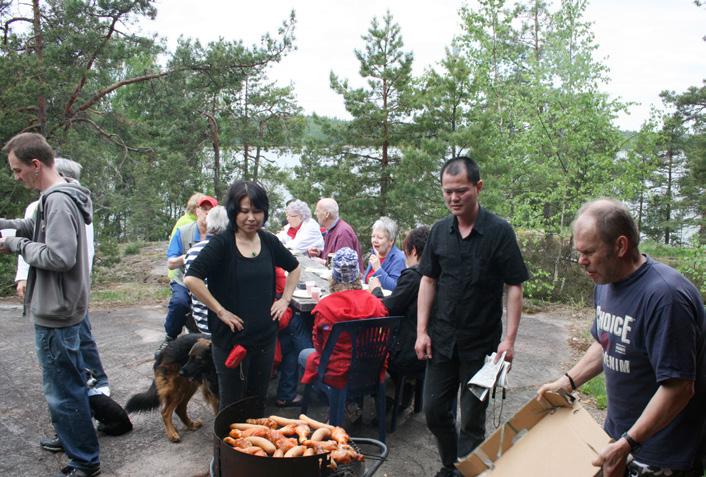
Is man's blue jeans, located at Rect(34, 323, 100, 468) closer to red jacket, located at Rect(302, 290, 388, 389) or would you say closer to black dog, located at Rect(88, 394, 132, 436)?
black dog, located at Rect(88, 394, 132, 436)

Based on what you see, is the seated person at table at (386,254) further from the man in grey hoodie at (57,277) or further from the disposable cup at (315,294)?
the man in grey hoodie at (57,277)

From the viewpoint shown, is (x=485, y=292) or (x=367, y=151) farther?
(x=367, y=151)

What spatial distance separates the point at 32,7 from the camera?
10.2m

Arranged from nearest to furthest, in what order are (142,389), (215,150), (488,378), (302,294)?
(488,378)
(302,294)
(142,389)
(215,150)

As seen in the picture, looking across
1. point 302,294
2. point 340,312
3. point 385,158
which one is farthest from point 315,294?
point 385,158

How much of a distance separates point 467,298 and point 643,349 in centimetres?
113

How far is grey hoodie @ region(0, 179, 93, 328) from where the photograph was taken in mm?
2773

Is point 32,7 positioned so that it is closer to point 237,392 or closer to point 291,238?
point 291,238

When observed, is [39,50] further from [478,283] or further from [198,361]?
[478,283]

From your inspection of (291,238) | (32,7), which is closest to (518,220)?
(291,238)

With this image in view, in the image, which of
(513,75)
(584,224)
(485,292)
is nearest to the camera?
(584,224)

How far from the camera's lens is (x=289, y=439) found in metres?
2.31

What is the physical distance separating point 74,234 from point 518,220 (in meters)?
8.41

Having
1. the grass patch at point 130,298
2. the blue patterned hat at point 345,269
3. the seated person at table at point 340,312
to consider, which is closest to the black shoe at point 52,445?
the seated person at table at point 340,312
